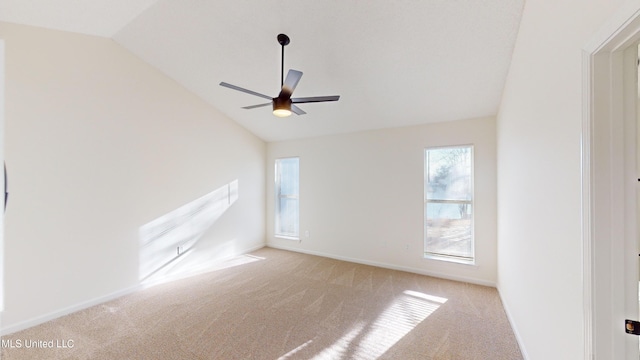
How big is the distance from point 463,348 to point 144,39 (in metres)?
4.84

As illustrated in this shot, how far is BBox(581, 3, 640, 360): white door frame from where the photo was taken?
104cm

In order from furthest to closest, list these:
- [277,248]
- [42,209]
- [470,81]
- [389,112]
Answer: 1. [277,248]
2. [389,112]
3. [470,81]
4. [42,209]

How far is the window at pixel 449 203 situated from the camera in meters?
3.89

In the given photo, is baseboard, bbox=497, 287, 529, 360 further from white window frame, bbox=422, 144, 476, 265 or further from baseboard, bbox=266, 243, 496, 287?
white window frame, bbox=422, 144, 476, 265

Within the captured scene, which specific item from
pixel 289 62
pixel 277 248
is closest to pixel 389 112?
pixel 289 62

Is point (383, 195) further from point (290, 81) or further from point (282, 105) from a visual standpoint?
point (290, 81)

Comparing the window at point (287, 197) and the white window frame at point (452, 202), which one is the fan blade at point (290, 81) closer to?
the white window frame at point (452, 202)

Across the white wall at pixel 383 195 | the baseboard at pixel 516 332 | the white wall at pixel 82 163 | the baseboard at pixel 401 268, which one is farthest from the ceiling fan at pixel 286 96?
the baseboard at pixel 401 268

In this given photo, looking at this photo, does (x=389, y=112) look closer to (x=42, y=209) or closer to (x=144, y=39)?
(x=144, y=39)

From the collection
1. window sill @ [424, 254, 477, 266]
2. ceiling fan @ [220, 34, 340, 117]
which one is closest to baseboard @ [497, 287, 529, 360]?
window sill @ [424, 254, 477, 266]

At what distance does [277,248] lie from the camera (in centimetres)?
569

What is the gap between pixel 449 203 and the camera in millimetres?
4008

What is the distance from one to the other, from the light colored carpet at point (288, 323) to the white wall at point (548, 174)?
0.58m

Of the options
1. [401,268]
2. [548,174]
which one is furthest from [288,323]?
[548,174]
